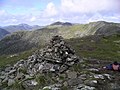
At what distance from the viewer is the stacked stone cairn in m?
34.3

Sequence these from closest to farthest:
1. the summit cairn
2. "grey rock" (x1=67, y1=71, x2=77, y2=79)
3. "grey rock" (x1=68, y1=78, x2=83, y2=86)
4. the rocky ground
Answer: the rocky ground, "grey rock" (x1=68, y1=78, x2=83, y2=86), "grey rock" (x1=67, y1=71, x2=77, y2=79), the summit cairn

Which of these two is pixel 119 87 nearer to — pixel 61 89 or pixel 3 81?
pixel 61 89

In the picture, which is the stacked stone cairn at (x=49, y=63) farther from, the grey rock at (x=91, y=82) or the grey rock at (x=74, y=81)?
the grey rock at (x=91, y=82)

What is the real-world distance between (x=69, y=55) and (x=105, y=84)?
762 centimetres

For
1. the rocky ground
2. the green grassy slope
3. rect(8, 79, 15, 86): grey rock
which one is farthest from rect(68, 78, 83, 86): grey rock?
the green grassy slope

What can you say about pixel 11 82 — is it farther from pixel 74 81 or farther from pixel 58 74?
pixel 74 81

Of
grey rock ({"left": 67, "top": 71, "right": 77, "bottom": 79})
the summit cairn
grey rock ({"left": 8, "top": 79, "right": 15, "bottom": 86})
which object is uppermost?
the summit cairn

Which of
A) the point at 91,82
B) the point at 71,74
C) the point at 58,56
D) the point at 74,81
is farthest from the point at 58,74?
the point at 91,82

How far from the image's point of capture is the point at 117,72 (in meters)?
34.0

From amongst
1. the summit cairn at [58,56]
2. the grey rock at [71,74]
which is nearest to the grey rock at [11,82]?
the summit cairn at [58,56]

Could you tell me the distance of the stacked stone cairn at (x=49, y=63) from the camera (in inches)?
1349

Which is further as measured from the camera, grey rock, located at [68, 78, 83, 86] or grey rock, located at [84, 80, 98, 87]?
grey rock, located at [68, 78, 83, 86]

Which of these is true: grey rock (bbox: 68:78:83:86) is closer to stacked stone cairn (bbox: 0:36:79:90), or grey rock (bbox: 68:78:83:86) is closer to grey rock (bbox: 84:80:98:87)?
grey rock (bbox: 84:80:98:87)

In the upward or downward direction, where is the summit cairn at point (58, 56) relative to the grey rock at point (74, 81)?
upward
